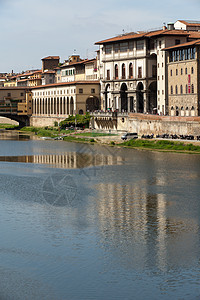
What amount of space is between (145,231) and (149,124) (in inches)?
1864

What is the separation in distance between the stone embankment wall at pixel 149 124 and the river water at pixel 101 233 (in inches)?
588

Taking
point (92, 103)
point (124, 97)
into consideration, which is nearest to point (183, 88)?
point (124, 97)

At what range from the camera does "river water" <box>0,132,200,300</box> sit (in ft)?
76.0

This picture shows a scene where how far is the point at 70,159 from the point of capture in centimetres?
6116

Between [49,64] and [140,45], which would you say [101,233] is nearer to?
[140,45]

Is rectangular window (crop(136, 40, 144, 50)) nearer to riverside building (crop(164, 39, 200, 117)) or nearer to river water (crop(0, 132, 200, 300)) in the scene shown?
riverside building (crop(164, 39, 200, 117))

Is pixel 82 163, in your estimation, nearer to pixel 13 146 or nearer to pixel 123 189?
pixel 123 189

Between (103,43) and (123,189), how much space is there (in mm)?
57437

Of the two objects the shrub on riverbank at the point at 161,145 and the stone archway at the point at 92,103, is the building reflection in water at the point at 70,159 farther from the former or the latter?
the stone archway at the point at 92,103

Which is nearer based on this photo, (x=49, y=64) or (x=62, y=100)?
(x=62, y=100)

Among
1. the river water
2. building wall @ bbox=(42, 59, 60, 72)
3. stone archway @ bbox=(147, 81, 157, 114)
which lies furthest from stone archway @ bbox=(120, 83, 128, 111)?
building wall @ bbox=(42, 59, 60, 72)

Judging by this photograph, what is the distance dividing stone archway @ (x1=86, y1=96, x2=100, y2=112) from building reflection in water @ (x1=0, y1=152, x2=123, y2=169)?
40.9 metres

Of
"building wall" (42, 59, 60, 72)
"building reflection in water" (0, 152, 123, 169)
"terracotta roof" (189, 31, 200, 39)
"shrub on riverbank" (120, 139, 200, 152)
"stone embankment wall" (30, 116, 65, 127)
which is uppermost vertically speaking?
"building wall" (42, 59, 60, 72)

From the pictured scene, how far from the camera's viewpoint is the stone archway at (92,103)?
107062 mm
